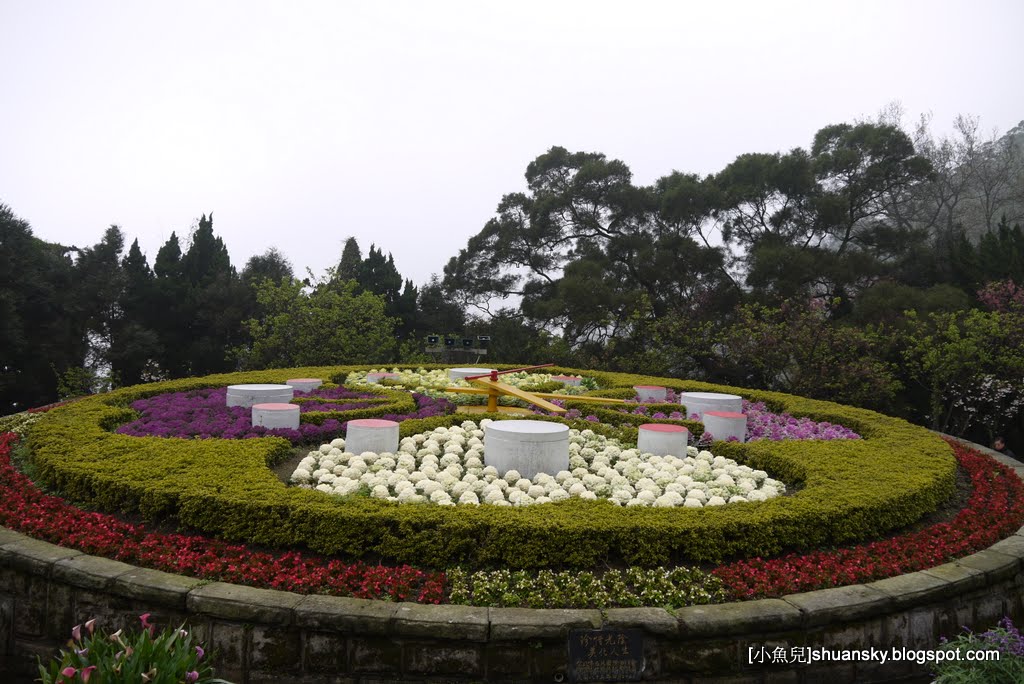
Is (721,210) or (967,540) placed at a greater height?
(721,210)

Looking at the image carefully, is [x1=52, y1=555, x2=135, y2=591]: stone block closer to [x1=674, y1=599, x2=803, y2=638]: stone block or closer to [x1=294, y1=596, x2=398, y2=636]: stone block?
[x1=294, y1=596, x2=398, y2=636]: stone block

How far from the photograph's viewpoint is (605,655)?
3.24 m

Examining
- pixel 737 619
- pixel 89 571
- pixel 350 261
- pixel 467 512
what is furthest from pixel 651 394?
pixel 350 261

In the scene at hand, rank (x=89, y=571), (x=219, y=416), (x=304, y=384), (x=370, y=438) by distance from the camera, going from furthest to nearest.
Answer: (x=304, y=384) → (x=219, y=416) → (x=370, y=438) → (x=89, y=571)

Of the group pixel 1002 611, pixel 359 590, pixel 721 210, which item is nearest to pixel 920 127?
pixel 721 210

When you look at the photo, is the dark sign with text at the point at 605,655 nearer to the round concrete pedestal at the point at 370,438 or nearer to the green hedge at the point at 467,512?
the green hedge at the point at 467,512

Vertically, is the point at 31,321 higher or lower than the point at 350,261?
lower

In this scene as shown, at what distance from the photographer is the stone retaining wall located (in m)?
3.24

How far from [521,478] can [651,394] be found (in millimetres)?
4842

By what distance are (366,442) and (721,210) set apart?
1700 cm

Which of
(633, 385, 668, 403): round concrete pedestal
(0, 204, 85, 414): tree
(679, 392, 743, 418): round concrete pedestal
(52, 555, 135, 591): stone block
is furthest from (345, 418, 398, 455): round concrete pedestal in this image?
(0, 204, 85, 414): tree

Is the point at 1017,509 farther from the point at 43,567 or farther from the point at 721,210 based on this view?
the point at 721,210

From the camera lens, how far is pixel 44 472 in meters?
5.28

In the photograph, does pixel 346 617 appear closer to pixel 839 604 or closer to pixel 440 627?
pixel 440 627
